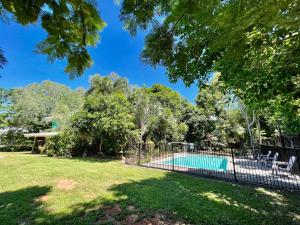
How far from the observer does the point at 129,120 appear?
14617mm

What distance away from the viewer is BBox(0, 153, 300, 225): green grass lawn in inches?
171

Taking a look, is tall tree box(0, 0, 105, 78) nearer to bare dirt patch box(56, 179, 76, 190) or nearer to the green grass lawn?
the green grass lawn

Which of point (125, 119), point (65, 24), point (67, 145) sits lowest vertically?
point (67, 145)

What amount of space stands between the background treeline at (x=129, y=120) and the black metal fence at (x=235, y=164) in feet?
8.40

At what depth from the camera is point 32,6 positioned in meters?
2.02

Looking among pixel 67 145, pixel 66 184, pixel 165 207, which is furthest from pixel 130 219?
pixel 67 145

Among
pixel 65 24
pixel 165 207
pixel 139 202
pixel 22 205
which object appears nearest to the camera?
pixel 65 24

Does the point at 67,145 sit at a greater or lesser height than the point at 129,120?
lesser

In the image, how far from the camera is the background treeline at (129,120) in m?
14.3

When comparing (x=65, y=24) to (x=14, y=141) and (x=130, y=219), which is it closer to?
Result: (x=130, y=219)

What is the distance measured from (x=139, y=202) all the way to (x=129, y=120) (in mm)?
9694

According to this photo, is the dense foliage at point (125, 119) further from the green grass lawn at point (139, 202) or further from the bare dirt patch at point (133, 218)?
the bare dirt patch at point (133, 218)

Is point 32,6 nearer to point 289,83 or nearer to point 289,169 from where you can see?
point 289,83

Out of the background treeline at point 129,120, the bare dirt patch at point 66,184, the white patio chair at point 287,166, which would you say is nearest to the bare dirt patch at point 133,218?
the bare dirt patch at point 66,184
